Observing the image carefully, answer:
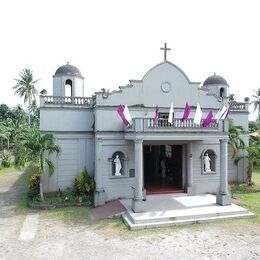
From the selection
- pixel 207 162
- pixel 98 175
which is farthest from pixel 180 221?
pixel 207 162

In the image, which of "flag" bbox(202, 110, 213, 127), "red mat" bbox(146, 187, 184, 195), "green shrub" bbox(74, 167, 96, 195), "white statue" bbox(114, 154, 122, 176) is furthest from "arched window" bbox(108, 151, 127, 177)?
"flag" bbox(202, 110, 213, 127)

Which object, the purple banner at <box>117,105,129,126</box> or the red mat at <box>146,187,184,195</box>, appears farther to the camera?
the red mat at <box>146,187,184,195</box>

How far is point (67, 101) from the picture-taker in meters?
20.4

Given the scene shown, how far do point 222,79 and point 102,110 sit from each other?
1139 centimetres

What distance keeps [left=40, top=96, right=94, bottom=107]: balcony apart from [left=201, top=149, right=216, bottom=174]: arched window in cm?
886

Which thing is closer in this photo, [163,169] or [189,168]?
[189,168]

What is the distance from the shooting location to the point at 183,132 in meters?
17.5

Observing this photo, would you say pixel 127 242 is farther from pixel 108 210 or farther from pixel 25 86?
pixel 25 86

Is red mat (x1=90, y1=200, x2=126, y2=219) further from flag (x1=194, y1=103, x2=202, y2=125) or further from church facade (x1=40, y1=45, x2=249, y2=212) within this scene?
flag (x1=194, y1=103, x2=202, y2=125)

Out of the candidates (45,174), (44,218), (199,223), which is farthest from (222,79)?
(44,218)

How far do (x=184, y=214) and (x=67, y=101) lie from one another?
433 inches

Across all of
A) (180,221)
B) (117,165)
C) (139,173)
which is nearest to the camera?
(180,221)

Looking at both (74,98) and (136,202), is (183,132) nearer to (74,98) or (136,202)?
(136,202)

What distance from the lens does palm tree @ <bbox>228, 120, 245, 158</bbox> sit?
21.5 meters
